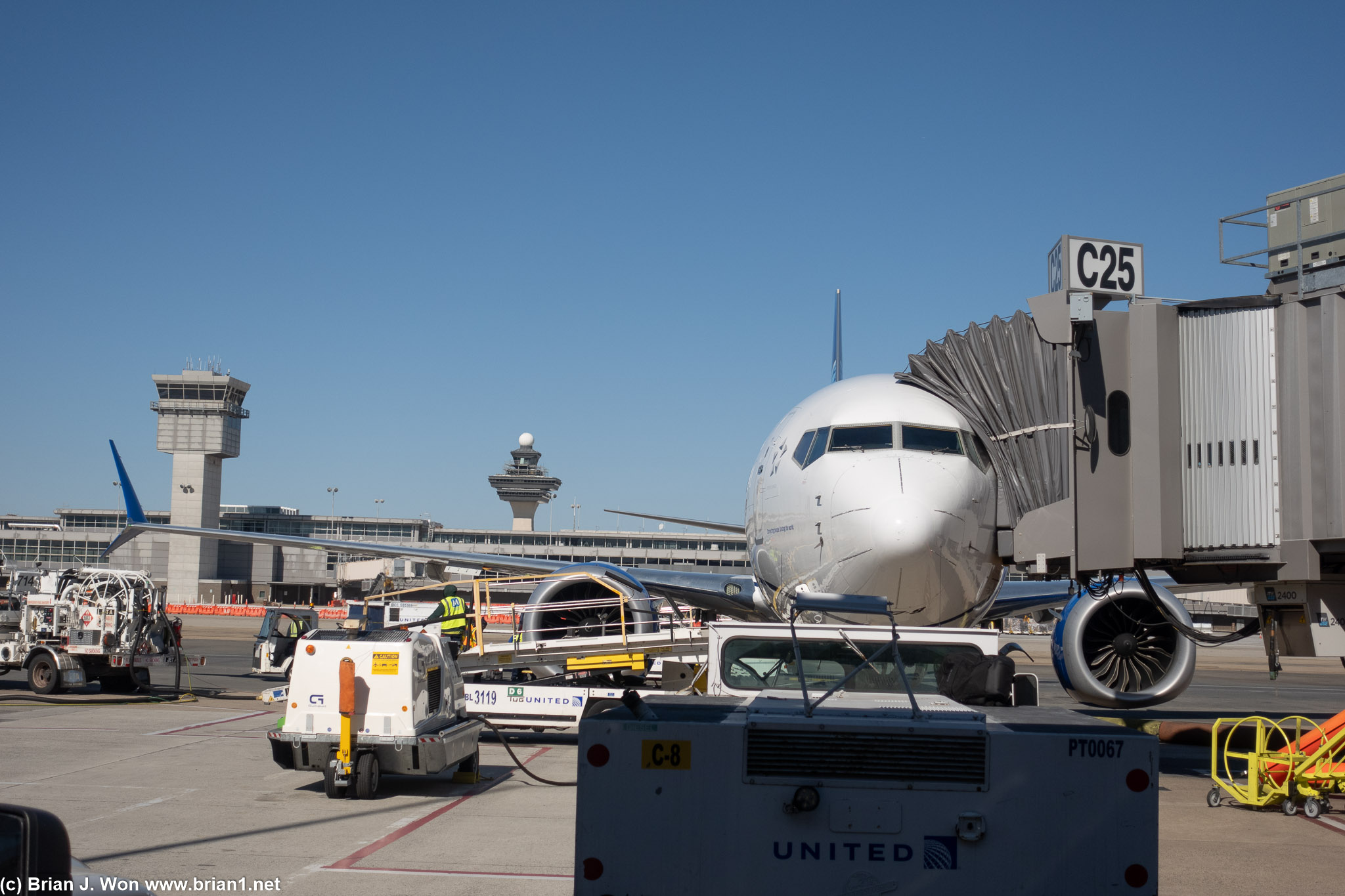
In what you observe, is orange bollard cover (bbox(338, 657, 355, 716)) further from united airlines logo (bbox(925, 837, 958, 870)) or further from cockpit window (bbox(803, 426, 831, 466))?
united airlines logo (bbox(925, 837, 958, 870))

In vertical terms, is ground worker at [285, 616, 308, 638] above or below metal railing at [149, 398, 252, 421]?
below

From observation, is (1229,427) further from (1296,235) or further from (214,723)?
(214,723)

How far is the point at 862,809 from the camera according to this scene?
3.42 m

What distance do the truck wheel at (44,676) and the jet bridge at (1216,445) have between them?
1627 cm

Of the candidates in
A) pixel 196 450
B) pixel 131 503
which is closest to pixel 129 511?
pixel 131 503

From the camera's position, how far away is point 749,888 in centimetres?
340

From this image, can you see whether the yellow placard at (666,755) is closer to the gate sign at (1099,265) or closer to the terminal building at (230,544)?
the gate sign at (1099,265)

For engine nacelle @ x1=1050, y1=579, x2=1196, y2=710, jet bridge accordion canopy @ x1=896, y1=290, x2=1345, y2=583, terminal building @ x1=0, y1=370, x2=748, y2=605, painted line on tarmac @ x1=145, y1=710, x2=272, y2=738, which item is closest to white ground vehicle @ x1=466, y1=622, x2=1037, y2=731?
jet bridge accordion canopy @ x1=896, y1=290, x2=1345, y2=583

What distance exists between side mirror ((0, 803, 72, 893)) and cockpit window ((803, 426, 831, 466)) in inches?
332

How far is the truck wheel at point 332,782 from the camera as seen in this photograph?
9.11 meters

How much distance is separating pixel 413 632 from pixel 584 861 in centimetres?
688

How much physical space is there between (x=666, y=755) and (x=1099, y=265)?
26.8ft

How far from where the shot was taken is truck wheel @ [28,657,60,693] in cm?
1772

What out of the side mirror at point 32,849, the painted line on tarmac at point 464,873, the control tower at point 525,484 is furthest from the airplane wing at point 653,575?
the control tower at point 525,484
